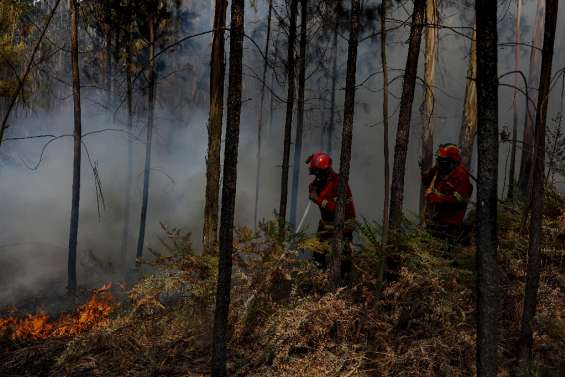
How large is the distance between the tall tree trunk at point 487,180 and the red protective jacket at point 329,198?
12.3 ft

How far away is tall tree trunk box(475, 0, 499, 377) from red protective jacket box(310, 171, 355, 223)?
3734mm

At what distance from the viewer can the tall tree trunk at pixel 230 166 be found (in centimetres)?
336

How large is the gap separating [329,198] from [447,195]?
1.56 m

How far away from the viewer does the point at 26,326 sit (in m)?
6.18

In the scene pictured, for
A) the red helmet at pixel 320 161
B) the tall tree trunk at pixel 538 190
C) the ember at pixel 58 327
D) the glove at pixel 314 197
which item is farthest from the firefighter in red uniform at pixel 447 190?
the ember at pixel 58 327

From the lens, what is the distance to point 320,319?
4.21 metres

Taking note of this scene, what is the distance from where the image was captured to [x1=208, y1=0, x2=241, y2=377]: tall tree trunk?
11.0ft

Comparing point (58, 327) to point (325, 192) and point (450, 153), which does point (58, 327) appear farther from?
point (450, 153)

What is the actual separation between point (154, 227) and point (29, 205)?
539 centimetres

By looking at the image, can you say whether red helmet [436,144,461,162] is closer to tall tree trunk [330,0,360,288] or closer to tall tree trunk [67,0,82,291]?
tall tree trunk [330,0,360,288]

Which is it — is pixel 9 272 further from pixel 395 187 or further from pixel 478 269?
pixel 478 269

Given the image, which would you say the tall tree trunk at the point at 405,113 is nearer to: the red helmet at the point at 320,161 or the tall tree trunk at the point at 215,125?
the red helmet at the point at 320,161

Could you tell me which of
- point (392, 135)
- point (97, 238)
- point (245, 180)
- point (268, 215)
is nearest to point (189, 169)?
point (245, 180)

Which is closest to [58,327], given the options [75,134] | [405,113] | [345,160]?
[345,160]
